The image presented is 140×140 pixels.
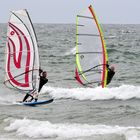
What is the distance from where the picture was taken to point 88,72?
16.1m

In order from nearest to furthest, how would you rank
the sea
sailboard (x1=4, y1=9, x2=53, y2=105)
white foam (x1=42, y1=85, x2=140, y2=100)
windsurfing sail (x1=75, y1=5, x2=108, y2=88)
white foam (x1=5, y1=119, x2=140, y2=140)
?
white foam (x1=5, y1=119, x2=140, y2=140) → the sea → sailboard (x1=4, y1=9, x2=53, y2=105) → windsurfing sail (x1=75, y1=5, x2=108, y2=88) → white foam (x1=42, y1=85, x2=140, y2=100)

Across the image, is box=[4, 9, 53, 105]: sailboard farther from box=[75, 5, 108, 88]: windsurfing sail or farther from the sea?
box=[75, 5, 108, 88]: windsurfing sail

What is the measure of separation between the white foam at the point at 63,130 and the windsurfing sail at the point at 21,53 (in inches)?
81.6

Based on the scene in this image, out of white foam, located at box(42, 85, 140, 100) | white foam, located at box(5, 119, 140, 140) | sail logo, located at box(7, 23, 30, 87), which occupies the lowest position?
white foam, located at box(5, 119, 140, 140)

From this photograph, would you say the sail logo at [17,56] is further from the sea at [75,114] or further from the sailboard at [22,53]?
the sea at [75,114]

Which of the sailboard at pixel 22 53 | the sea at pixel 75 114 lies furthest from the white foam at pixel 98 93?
the sailboard at pixel 22 53

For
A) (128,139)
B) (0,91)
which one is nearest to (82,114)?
(128,139)

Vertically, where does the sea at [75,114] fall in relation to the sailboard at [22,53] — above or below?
below

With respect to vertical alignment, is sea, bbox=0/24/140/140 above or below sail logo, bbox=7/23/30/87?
below

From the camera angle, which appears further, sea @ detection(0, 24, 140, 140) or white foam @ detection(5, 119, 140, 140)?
sea @ detection(0, 24, 140, 140)

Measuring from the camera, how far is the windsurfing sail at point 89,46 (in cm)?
1587

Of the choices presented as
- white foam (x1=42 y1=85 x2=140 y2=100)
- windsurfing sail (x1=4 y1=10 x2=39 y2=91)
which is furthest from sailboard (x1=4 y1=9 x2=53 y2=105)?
white foam (x1=42 y1=85 x2=140 y2=100)

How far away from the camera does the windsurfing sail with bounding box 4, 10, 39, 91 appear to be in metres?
13.6

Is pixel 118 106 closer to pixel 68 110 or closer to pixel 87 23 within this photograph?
pixel 68 110
